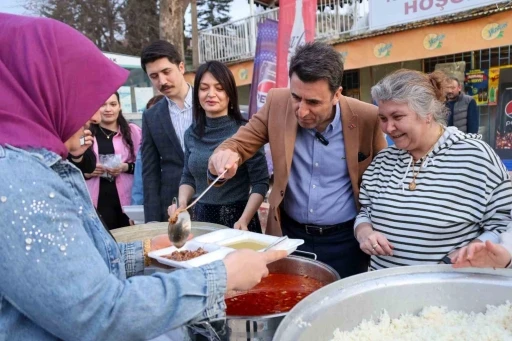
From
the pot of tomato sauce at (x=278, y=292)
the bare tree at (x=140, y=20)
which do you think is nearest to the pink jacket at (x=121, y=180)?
the pot of tomato sauce at (x=278, y=292)

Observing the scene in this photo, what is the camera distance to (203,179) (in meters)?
2.27

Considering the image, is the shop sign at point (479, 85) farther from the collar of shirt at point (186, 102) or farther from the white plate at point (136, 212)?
the white plate at point (136, 212)

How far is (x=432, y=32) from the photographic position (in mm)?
6051

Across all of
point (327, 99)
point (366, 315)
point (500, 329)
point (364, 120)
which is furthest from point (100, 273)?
point (364, 120)

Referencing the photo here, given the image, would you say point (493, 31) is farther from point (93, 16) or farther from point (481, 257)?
point (93, 16)

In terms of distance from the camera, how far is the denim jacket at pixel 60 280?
2.27 ft

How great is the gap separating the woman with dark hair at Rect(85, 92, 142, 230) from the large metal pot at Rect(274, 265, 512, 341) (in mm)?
2121

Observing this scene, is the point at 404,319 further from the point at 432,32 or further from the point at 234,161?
the point at 432,32

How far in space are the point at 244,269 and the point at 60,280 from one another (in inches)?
15.2

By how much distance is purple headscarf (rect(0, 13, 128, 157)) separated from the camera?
742 mm

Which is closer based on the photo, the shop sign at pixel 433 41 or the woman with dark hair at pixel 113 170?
the woman with dark hair at pixel 113 170

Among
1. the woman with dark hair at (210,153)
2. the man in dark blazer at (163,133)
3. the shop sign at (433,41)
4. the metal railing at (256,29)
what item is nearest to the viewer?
the woman with dark hair at (210,153)

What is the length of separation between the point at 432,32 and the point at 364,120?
4.91 meters

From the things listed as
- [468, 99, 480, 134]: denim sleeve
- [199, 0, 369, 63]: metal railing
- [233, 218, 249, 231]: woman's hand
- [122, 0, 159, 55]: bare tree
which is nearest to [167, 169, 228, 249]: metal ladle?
[233, 218, 249, 231]: woman's hand
